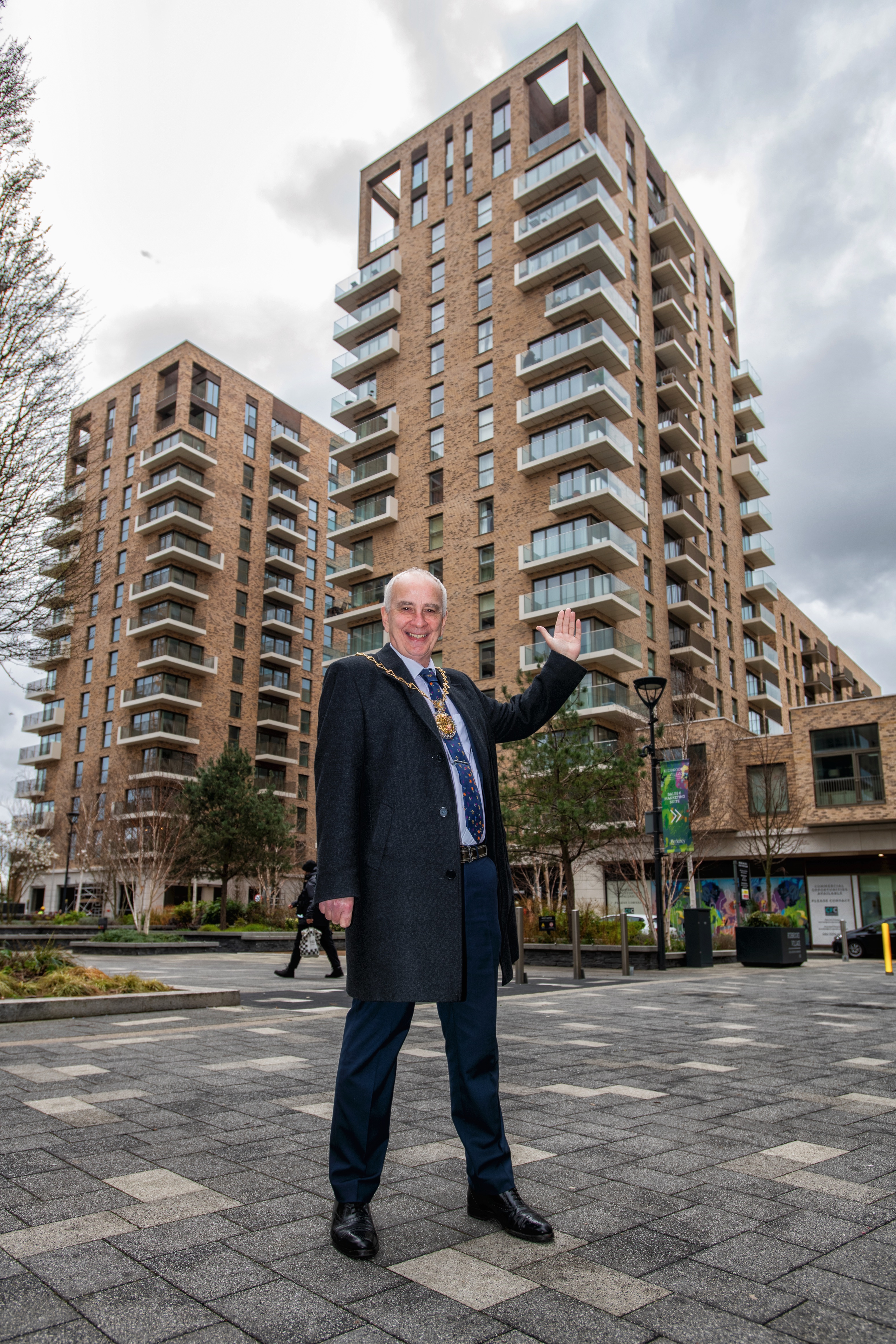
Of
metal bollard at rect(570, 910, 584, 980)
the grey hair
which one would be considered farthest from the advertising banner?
the grey hair

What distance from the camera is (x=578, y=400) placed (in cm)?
3753

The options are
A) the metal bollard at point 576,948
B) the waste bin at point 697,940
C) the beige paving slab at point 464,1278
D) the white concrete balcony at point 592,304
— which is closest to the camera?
the beige paving slab at point 464,1278

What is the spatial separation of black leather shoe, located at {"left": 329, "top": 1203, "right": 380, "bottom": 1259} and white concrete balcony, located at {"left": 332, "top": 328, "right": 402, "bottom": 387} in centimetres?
4804

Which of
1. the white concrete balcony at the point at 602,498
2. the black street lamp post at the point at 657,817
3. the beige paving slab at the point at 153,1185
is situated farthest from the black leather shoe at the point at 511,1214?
the white concrete balcony at the point at 602,498

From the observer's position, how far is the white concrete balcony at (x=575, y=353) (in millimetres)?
37688

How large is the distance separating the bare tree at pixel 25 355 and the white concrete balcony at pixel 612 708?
2361 cm

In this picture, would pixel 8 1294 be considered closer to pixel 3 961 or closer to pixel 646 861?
pixel 3 961

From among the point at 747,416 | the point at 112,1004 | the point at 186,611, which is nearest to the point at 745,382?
the point at 747,416

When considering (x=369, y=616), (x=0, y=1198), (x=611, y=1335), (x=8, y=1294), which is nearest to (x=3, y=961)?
(x=0, y=1198)

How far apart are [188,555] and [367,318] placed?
1740cm

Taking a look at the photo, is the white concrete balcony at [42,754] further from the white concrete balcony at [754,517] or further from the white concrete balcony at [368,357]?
the white concrete balcony at [754,517]

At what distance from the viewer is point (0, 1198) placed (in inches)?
119

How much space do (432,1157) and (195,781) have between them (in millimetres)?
37784

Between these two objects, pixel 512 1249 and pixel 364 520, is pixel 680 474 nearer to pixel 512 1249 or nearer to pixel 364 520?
pixel 364 520
